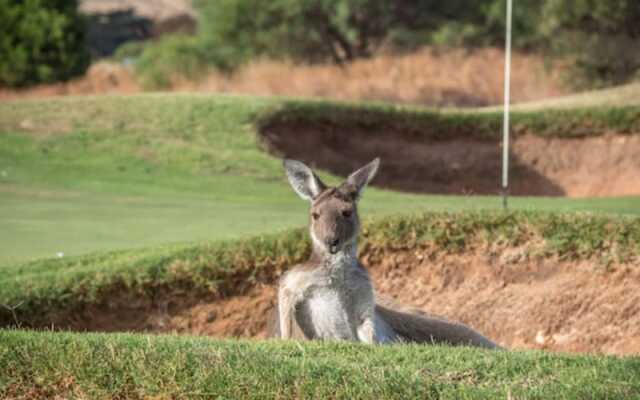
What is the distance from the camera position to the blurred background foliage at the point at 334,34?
3762cm

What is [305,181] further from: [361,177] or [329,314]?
[329,314]

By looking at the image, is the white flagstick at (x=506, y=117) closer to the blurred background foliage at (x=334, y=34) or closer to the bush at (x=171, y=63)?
the blurred background foliage at (x=334, y=34)

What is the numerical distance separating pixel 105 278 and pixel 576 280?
4143mm

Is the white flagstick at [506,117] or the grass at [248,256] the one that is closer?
the grass at [248,256]

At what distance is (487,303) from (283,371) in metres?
5.23

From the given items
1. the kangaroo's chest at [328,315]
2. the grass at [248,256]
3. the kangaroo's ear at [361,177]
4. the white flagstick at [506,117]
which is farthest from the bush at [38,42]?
the kangaroo's chest at [328,315]

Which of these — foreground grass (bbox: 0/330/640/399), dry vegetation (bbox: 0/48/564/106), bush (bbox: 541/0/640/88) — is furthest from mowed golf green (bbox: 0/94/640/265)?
bush (bbox: 541/0/640/88)

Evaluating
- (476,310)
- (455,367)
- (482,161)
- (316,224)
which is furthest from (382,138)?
(455,367)

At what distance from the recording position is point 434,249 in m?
11.6

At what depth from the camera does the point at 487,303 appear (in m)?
11.3

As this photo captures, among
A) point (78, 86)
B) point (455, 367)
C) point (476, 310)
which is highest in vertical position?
point (455, 367)

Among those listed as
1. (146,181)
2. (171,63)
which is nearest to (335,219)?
(146,181)

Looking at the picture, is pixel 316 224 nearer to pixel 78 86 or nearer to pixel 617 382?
pixel 617 382

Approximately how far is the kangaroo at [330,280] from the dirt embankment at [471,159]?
1430 centimetres
